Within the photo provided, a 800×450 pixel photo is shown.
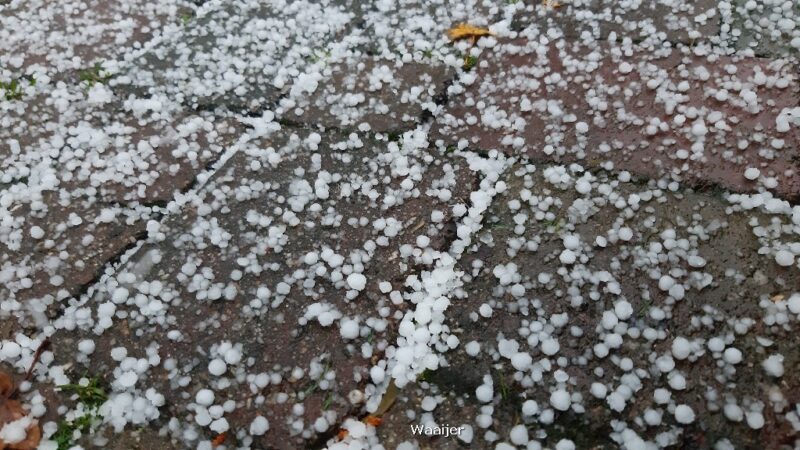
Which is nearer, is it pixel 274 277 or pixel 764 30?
pixel 274 277

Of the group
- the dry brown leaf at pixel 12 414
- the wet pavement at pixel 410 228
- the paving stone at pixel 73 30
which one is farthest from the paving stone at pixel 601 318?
the paving stone at pixel 73 30

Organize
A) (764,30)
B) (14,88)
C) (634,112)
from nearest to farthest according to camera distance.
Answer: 1. (634,112)
2. (764,30)
3. (14,88)

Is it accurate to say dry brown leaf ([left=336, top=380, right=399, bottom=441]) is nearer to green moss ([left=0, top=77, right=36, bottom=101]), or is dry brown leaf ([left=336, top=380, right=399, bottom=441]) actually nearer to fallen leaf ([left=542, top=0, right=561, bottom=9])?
fallen leaf ([left=542, top=0, right=561, bottom=9])

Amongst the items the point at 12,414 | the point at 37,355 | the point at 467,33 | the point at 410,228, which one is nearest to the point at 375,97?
the point at 467,33

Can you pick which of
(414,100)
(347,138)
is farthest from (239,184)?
(414,100)

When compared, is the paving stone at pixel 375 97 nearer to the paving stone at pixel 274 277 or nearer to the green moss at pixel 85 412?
the paving stone at pixel 274 277

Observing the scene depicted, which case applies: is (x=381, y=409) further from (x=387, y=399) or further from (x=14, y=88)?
(x=14, y=88)
